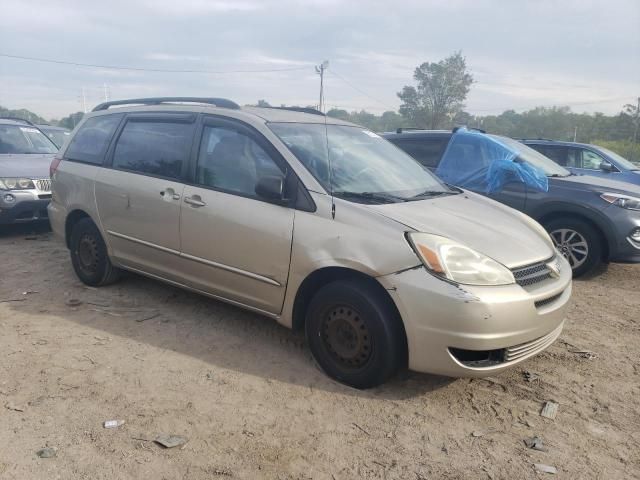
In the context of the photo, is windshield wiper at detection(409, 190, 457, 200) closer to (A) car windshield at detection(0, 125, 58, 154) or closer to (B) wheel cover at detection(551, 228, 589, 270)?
(B) wheel cover at detection(551, 228, 589, 270)

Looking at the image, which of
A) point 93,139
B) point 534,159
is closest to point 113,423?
point 93,139

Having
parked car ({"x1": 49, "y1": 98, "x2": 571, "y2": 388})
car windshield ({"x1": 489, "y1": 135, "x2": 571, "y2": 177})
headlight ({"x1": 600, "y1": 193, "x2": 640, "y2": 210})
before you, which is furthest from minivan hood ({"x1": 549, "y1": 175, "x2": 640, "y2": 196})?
parked car ({"x1": 49, "y1": 98, "x2": 571, "y2": 388})

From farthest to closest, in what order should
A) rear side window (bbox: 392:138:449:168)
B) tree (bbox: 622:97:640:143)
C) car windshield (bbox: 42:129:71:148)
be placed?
1. tree (bbox: 622:97:640:143)
2. car windshield (bbox: 42:129:71:148)
3. rear side window (bbox: 392:138:449:168)

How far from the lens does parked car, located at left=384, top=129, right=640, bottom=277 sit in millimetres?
5484

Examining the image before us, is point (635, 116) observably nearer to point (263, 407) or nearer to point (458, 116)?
point (458, 116)

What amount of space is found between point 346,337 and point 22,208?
18.8 feet

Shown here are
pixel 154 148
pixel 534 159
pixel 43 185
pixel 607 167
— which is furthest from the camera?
pixel 607 167

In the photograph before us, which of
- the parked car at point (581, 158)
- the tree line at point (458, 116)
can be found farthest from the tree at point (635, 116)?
the parked car at point (581, 158)

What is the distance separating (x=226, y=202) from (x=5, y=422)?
188cm

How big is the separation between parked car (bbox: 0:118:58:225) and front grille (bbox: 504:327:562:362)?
6539 mm

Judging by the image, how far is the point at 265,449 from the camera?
2.57 metres

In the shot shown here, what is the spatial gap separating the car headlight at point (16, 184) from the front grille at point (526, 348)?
263 inches

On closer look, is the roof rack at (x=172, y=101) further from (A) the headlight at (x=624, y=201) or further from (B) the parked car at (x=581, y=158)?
(B) the parked car at (x=581, y=158)

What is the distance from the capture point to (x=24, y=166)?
7.18 meters
